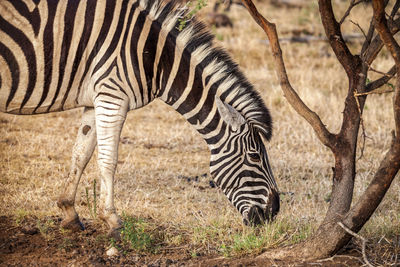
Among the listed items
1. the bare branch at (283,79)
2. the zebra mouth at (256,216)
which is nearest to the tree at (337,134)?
the bare branch at (283,79)

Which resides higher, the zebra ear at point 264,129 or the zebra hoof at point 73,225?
the zebra ear at point 264,129

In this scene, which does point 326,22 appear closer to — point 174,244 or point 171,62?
point 171,62

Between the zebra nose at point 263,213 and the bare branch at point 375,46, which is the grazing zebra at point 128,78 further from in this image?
the bare branch at point 375,46

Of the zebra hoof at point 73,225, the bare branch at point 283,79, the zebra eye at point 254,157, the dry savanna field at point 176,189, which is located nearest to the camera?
the bare branch at point 283,79

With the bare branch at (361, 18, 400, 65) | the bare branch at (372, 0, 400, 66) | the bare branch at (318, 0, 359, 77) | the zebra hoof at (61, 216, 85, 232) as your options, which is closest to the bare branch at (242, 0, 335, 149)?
the bare branch at (318, 0, 359, 77)

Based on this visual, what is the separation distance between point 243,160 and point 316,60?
8711mm

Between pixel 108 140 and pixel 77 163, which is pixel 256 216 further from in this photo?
pixel 77 163

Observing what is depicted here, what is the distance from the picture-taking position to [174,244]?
15.9 ft

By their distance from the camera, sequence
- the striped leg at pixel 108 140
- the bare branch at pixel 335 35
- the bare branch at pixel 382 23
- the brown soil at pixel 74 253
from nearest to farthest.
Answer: the bare branch at pixel 382 23
the bare branch at pixel 335 35
the brown soil at pixel 74 253
the striped leg at pixel 108 140

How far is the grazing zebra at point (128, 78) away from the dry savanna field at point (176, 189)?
34 cm

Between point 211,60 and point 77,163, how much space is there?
65.4 inches

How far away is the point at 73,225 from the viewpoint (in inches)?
207

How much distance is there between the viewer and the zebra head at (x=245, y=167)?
497cm

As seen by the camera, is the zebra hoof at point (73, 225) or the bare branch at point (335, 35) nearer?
the bare branch at point (335, 35)
